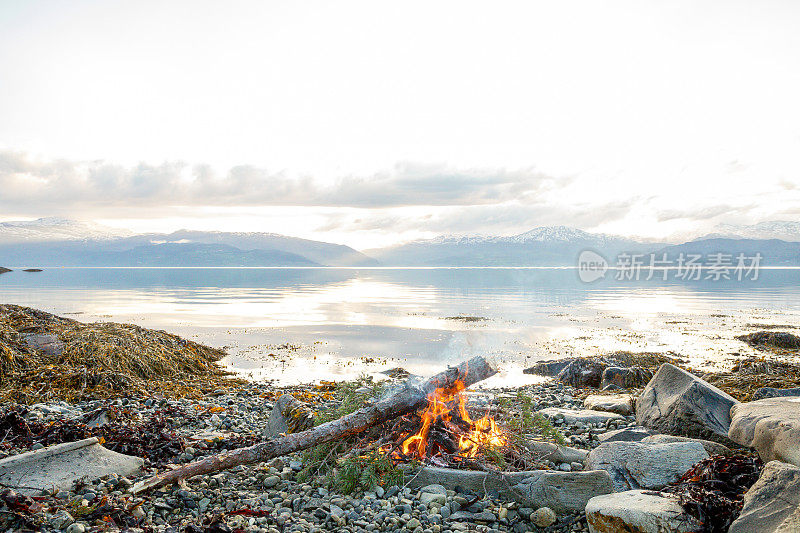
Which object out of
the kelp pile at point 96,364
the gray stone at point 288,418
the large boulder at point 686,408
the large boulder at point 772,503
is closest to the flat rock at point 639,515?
the large boulder at point 772,503

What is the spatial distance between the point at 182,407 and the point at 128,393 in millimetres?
2617

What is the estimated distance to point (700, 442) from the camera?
727 centimetres

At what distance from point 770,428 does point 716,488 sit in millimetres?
1555

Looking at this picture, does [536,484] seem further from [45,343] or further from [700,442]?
[45,343]

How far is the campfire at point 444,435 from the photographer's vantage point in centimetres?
727

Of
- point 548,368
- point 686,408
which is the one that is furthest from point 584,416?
point 548,368

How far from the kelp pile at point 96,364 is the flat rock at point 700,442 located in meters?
11.5

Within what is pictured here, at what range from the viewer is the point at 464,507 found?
247 inches

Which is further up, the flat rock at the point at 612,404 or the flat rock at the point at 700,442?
the flat rock at the point at 700,442

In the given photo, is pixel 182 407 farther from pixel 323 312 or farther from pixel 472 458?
Answer: pixel 323 312

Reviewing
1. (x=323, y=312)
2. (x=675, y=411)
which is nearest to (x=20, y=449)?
(x=675, y=411)

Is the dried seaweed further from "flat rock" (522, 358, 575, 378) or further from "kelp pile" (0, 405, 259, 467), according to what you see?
"flat rock" (522, 358, 575, 378)

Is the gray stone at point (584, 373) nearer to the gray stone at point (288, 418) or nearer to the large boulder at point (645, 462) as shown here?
the large boulder at point (645, 462)

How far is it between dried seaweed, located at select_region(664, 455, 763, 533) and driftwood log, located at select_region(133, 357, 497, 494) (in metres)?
3.59
